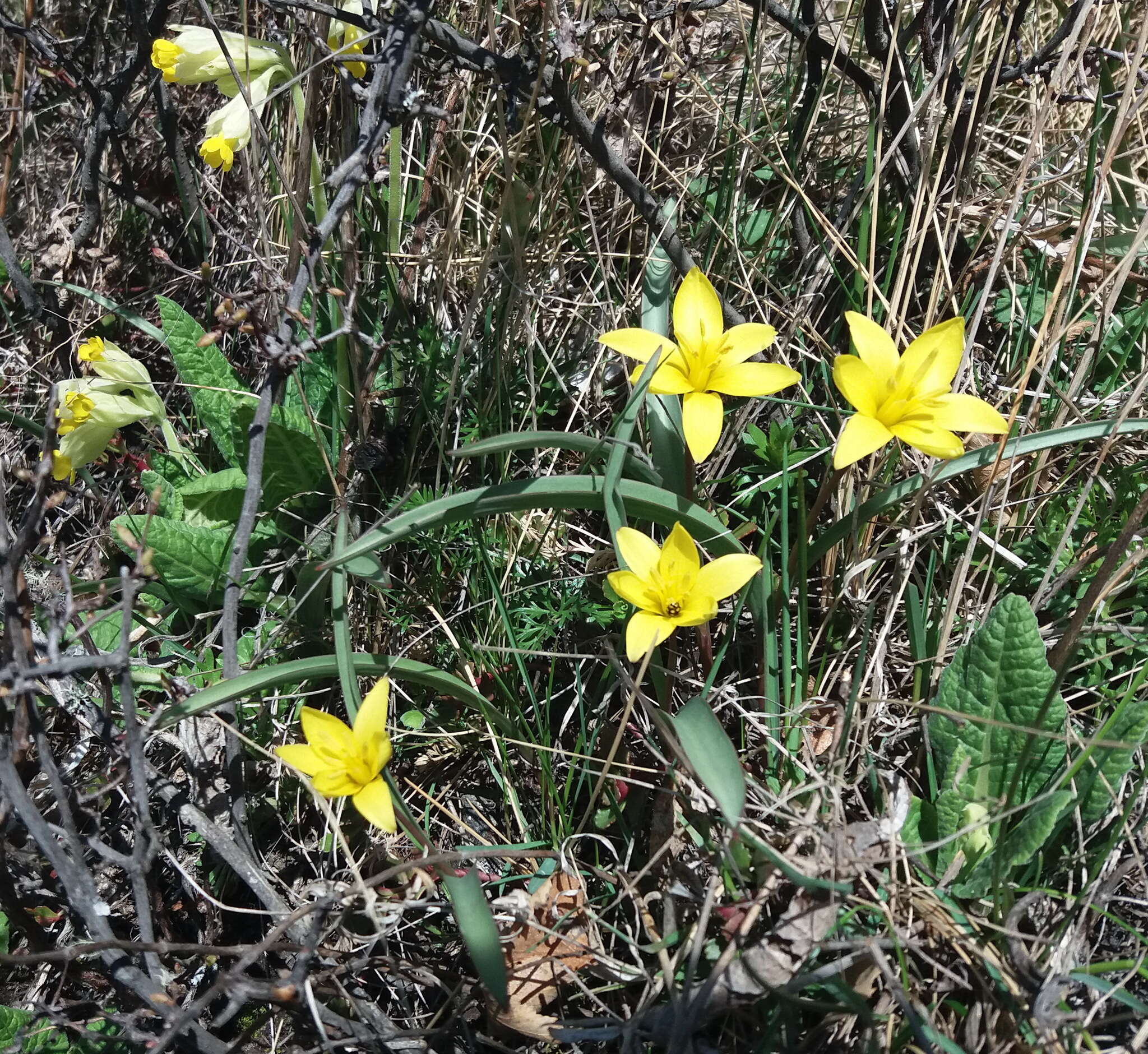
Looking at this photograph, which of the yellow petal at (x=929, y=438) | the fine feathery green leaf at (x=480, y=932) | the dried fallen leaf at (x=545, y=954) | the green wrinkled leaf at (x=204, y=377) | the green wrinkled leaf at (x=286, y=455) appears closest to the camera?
the fine feathery green leaf at (x=480, y=932)

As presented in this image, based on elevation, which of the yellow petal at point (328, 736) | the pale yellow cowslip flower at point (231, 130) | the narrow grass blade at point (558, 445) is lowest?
the yellow petal at point (328, 736)

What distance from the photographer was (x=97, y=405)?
191 cm

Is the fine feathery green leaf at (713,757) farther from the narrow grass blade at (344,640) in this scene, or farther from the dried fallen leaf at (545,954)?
the narrow grass blade at (344,640)

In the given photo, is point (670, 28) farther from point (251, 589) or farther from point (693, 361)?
point (251, 589)

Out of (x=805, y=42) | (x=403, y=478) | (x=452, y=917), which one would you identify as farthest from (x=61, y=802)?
(x=805, y=42)

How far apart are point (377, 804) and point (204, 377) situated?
1.21 metres

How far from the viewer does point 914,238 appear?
1837mm

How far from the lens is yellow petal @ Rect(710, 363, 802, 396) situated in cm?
141

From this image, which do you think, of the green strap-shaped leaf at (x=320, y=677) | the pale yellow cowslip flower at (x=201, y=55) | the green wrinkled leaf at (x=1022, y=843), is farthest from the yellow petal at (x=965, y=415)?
the pale yellow cowslip flower at (x=201, y=55)

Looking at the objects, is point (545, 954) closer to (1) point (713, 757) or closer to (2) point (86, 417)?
(1) point (713, 757)

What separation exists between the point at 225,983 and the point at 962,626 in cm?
140

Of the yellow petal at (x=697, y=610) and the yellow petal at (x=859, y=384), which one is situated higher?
the yellow petal at (x=859, y=384)

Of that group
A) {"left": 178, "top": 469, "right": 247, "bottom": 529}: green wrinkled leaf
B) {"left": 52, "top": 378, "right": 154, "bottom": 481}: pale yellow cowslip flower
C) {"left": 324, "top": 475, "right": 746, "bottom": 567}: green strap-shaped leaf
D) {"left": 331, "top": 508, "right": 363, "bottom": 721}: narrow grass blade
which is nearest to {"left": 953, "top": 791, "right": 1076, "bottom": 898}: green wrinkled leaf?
{"left": 324, "top": 475, "right": 746, "bottom": 567}: green strap-shaped leaf

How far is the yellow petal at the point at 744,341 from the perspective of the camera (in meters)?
1.48
